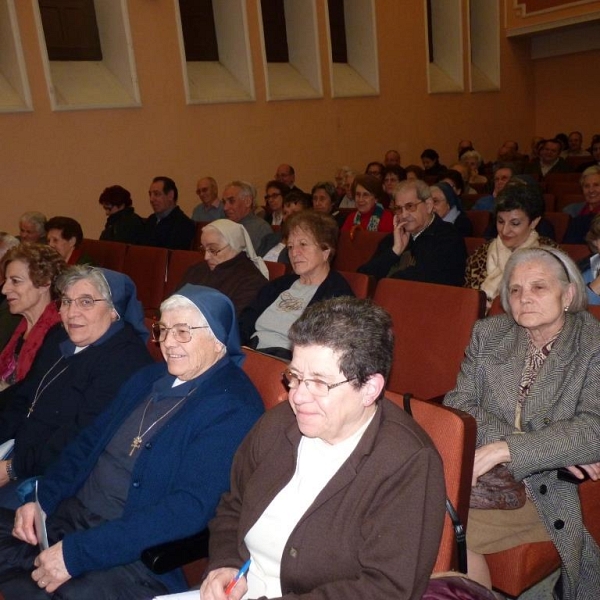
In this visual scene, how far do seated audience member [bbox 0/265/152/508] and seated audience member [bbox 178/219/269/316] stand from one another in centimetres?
117

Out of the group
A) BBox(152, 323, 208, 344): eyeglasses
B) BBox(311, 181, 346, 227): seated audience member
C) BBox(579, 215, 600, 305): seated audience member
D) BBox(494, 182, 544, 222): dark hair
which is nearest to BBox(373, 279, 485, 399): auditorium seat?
BBox(579, 215, 600, 305): seated audience member

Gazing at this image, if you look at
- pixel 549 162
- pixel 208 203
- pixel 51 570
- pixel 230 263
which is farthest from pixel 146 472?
pixel 549 162

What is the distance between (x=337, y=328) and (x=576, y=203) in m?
4.85

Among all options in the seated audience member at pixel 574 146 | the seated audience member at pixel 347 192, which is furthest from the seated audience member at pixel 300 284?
the seated audience member at pixel 574 146

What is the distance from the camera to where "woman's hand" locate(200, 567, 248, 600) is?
1664mm

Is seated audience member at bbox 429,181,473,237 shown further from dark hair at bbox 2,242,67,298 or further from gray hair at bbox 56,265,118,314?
gray hair at bbox 56,265,118,314

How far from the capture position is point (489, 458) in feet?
6.68

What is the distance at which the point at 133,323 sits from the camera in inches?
109

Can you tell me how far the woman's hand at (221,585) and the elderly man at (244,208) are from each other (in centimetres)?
424

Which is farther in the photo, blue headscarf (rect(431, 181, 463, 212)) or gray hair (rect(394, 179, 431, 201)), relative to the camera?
blue headscarf (rect(431, 181, 463, 212))

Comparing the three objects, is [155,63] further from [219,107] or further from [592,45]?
[592,45]

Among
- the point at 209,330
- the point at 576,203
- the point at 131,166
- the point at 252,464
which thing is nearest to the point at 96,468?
the point at 209,330

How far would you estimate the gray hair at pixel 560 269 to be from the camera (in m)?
2.25

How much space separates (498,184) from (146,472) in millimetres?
5505
